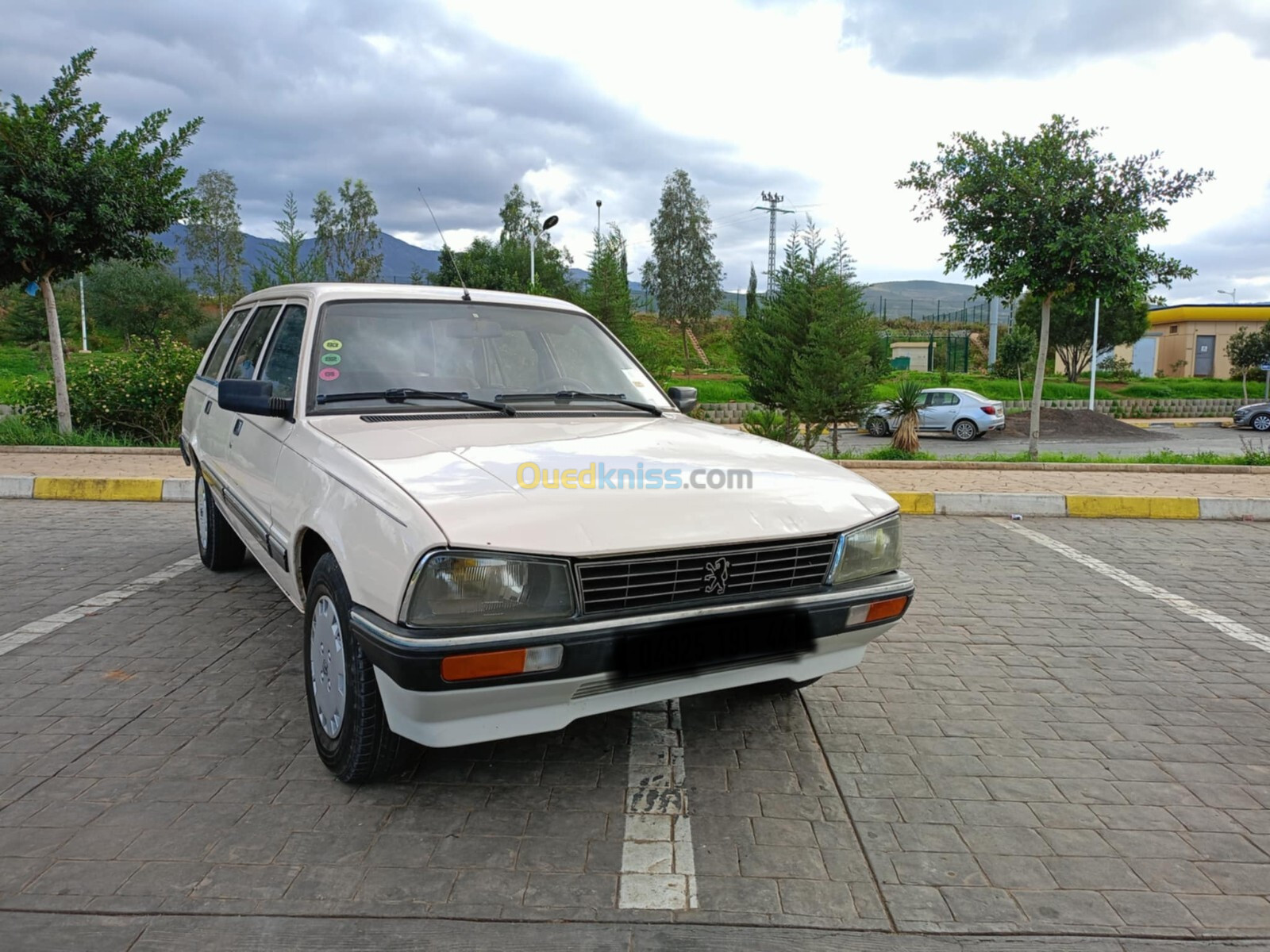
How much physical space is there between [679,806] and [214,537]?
12.3 ft

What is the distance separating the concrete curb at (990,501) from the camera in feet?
27.1

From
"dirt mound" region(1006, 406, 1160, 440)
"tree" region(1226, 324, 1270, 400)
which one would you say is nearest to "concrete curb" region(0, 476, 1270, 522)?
"dirt mound" region(1006, 406, 1160, 440)

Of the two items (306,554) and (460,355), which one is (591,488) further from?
(460,355)

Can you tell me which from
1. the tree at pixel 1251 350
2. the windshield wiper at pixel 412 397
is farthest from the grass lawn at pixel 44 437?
the tree at pixel 1251 350

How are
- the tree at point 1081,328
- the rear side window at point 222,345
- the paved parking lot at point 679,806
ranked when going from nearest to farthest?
the paved parking lot at point 679,806, the rear side window at point 222,345, the tree at point 1081,328

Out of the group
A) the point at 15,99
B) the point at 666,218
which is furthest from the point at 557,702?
the point at 666,218

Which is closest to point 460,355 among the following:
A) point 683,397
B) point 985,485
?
point 683,397

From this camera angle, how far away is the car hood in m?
2.32

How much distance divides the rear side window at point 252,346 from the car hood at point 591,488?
1.30m

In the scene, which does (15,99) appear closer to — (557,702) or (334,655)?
(334,655)

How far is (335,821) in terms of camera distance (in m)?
2.55

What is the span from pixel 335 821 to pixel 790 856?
1344 mm

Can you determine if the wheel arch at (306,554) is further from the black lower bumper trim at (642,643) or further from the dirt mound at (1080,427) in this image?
the dirt mound at (1080,427)

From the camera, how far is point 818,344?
13.8 meters
